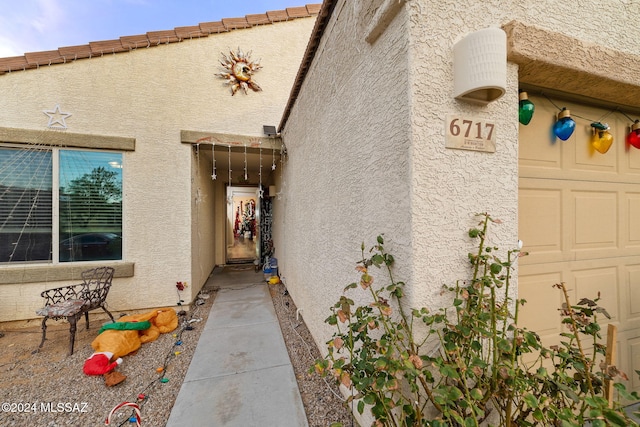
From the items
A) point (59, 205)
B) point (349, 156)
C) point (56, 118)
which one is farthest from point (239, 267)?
point (349, 156)

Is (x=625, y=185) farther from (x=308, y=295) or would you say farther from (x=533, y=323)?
(x=308, y=295)

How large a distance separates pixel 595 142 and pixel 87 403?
534 cm

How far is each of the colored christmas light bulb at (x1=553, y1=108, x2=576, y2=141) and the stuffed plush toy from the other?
5.03 m

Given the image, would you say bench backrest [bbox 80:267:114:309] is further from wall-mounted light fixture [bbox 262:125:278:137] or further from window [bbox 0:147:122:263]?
wall-mounted light fixture [bbox 262:125:278:137]

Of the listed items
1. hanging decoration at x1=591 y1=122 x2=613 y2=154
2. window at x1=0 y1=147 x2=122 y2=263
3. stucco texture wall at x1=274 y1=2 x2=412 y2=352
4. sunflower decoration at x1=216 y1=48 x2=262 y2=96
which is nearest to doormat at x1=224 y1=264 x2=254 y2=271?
window at x1=0 y1=147 x2=122 y2=263

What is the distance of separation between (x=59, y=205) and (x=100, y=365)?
3026mm

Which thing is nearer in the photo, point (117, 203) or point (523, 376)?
point (523, 376)

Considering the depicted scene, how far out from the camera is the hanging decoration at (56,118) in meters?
3.84

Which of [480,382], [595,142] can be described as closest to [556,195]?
[595,142]

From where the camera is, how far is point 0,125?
368 centimetres

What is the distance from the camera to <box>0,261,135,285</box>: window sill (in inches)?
144

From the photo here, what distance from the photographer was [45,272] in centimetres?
375

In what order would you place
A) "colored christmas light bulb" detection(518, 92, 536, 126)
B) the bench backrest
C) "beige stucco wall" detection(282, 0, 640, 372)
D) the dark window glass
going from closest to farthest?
"beige stucco wall" detection(282, 0, 640, 372)
"colored christmas light bulb" detection(518, 92, 536, 126)
the bench backrest
the dark window glass

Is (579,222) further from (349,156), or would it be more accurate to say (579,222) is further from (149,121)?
(149,121)
